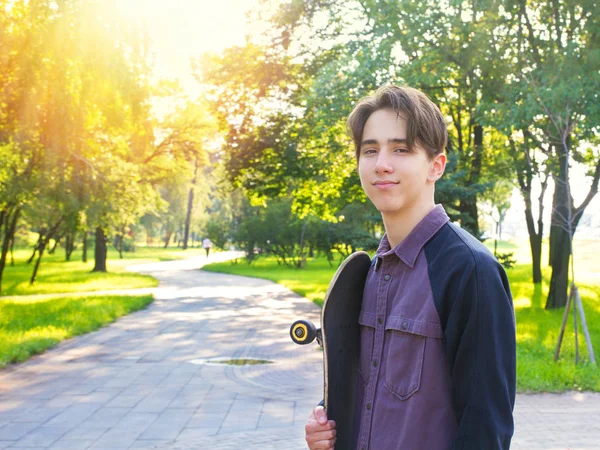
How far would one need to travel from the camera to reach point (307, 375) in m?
9.53

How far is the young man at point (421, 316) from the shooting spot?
1799mm

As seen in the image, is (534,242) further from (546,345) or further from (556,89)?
(546,345)

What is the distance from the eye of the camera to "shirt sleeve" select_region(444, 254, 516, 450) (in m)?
1.79

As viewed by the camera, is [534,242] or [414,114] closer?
[414,114]

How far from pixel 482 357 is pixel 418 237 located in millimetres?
381

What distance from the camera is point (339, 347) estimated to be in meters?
2.14

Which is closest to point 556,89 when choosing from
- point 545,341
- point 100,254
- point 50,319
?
point 545,341

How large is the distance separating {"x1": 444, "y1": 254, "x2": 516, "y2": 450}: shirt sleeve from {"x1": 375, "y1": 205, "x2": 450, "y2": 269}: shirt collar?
19cm

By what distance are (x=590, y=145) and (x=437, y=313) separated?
54.8 ft

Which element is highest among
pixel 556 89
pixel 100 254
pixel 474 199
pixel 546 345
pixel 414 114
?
pixel 556 89

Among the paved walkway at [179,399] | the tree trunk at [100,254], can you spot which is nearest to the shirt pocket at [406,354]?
the paved walkway at [179,399]

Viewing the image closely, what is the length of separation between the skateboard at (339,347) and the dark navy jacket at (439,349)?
62 millimetres

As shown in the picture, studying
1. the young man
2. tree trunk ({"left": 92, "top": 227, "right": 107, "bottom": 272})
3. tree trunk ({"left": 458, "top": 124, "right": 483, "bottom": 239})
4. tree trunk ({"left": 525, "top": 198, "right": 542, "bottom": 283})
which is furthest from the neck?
tree trunk ({"left": 92, "top": 227, "right": 107, "bottom": 272})

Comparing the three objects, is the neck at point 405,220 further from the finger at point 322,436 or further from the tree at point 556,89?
the tree at point 556,89
